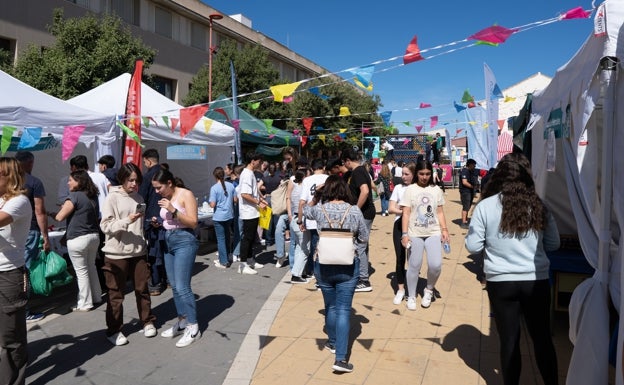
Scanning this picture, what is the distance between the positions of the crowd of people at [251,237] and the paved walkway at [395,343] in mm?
227

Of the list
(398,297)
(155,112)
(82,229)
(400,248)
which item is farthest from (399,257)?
(155,112)

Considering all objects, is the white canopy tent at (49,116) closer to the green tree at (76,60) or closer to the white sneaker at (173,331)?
the white sneaker at (173,331)

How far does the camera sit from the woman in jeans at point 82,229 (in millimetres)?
5219

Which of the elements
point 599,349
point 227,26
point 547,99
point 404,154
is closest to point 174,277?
point 599,349

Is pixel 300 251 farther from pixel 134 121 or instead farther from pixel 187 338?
pixel 134 121

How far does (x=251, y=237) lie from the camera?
7.40 m

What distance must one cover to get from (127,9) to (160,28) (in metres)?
2.45

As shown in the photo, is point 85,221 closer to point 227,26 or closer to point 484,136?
point 484,136

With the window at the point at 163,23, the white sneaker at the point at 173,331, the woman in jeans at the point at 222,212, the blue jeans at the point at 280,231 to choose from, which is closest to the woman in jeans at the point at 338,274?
the white sneaker at the point at 173,331

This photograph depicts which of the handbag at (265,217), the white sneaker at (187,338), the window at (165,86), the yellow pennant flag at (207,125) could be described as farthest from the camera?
the window at (165,86)

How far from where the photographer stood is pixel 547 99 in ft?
15.5

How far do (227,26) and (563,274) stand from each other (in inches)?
1066

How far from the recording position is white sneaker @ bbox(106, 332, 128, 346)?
4.40m

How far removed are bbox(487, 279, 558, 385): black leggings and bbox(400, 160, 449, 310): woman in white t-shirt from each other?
2.04m
